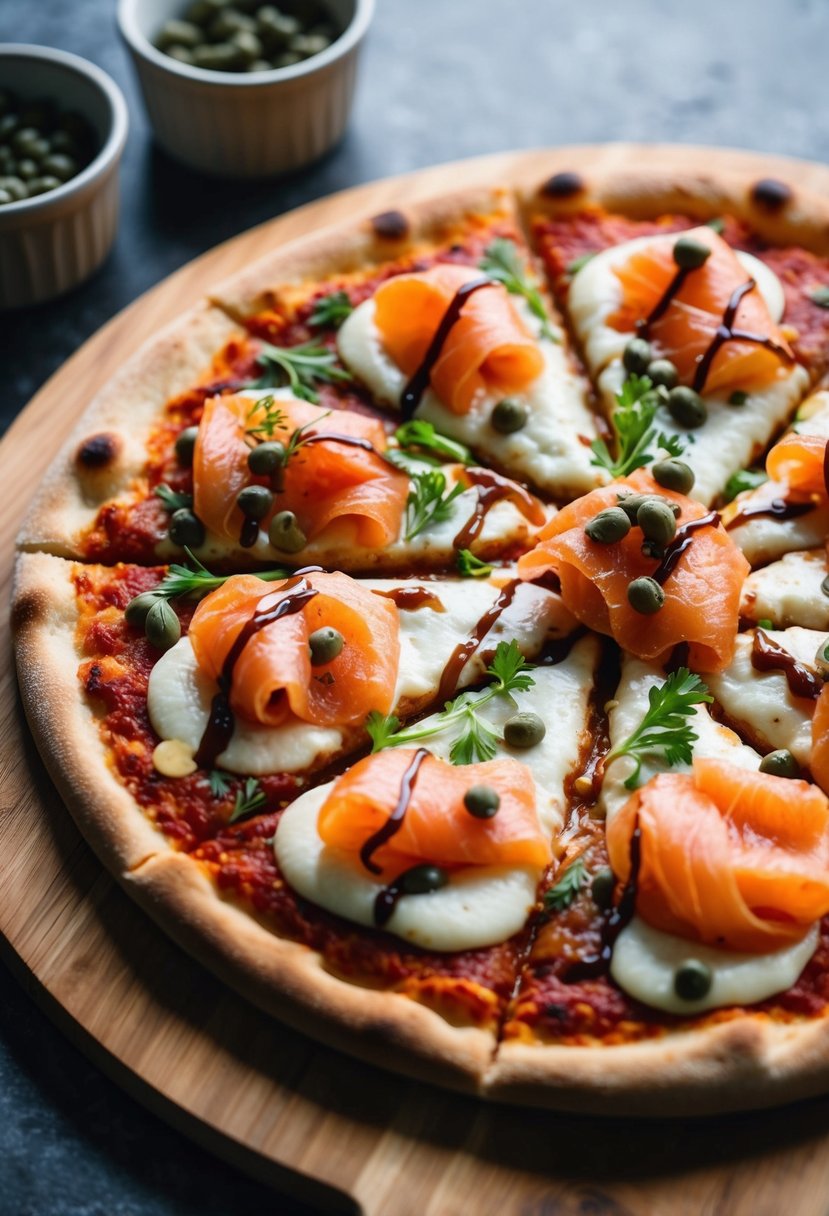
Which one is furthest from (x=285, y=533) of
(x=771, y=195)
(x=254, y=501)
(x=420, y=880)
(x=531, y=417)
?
(x=771, y=195)

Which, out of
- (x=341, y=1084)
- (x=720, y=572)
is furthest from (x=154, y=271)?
(x=341, y=1084)

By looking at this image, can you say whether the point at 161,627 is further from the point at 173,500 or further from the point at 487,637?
the point at 487,637

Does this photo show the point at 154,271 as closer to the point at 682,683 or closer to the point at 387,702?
the point at 387,702

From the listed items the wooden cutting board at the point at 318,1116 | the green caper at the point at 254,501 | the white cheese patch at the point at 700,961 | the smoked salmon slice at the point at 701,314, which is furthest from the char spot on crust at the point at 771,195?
the wooden cutting board at the point at 318,1116

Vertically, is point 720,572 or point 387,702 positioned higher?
point 720,572

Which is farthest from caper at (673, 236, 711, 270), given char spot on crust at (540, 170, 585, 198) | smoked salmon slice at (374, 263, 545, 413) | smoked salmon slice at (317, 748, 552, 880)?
smoked salmon slice at (317, 748, 552, 880)

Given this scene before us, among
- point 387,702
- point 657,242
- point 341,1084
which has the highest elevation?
point 657,242

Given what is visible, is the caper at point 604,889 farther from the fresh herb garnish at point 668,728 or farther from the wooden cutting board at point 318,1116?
the wooden cutting board at point 318,1116
